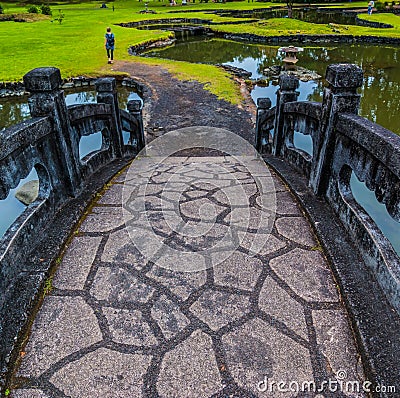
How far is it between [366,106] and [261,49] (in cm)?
1338

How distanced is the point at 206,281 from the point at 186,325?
1.59 feet

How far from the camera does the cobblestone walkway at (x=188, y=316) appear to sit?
7.15 ft

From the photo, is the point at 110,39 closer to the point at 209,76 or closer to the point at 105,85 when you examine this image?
the point at 209,76

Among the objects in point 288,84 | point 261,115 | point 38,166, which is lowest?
point 261,115

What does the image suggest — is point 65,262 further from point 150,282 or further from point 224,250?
point 224,250

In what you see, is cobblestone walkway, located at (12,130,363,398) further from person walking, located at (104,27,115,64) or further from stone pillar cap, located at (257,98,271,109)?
person walking, located at (104,27,115,64)

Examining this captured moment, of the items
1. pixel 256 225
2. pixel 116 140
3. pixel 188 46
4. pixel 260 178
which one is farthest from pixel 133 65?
pixel 256 225

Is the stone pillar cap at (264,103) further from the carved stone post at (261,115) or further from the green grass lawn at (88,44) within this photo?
the green grass lawn at (88,44)

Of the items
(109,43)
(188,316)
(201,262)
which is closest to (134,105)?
(201,262)

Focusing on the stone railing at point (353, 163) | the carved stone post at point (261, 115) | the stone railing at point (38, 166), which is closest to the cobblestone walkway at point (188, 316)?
the stone railing at point (38, 166)

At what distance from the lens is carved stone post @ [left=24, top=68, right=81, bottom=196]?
347cm

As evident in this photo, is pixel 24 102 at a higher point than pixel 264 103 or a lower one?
lower

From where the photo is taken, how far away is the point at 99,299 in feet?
8.97

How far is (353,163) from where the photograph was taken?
323cm
